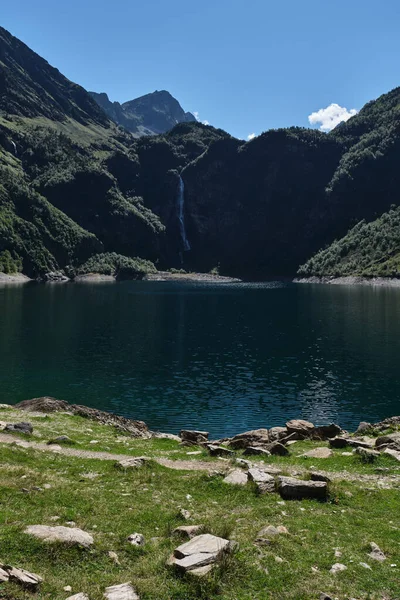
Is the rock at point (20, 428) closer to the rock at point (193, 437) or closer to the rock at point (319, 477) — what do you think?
the rock at point (193, 437)

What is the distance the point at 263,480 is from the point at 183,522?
4995 mm

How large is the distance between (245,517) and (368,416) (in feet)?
117

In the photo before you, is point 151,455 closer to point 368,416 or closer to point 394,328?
point 368,416

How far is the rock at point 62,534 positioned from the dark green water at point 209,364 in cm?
2949

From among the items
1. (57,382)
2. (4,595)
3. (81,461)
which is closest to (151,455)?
(81,461)

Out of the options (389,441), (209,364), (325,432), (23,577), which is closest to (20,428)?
(23,577)

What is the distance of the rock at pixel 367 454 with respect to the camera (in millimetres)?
24234

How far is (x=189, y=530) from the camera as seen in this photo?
14.3 meters

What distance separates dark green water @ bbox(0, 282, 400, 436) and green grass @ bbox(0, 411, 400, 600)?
22.9 m

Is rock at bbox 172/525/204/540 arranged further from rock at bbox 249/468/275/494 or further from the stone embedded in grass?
rock at bbox 249/468/275/494

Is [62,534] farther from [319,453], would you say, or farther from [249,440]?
[249,440]

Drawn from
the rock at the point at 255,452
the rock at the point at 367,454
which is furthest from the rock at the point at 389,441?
the rock at the point at 255,452

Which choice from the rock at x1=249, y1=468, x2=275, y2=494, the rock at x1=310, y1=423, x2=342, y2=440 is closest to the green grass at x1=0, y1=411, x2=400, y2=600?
the rock at x1=249, y1=468, x2=275, y2=494

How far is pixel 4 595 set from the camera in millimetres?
10266
